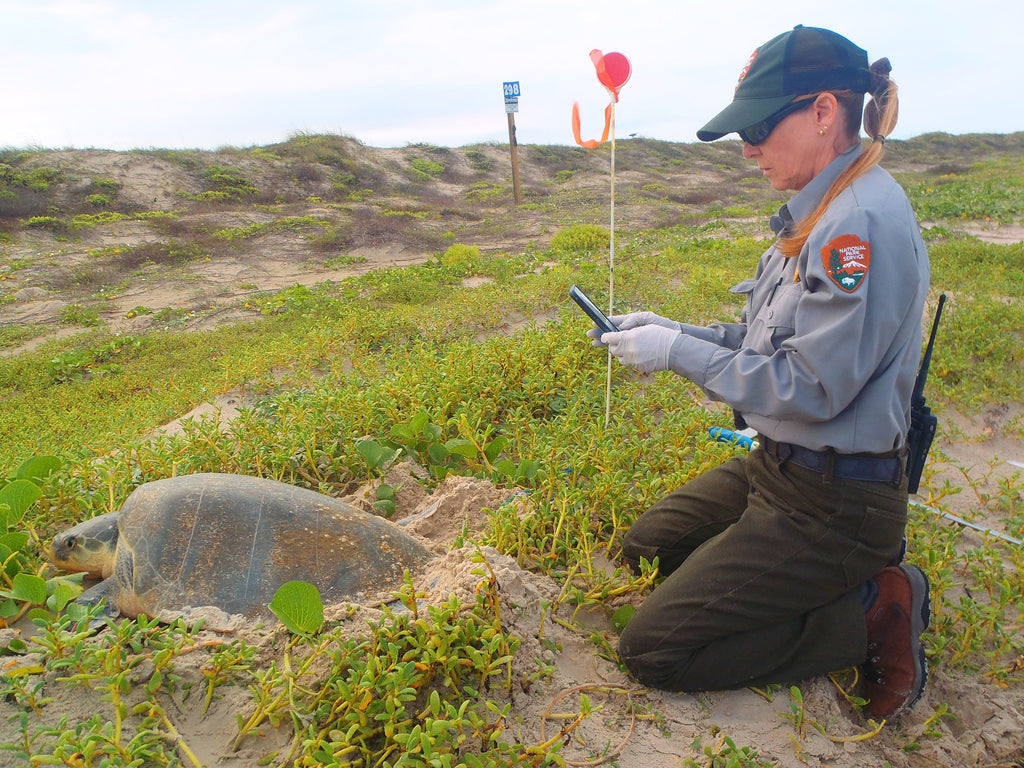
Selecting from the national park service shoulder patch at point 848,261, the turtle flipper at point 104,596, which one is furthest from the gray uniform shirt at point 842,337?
the turtle flipper at point 104,596

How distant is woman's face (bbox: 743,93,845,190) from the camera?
1.67 m

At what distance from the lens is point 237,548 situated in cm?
174

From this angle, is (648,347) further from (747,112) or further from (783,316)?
(747,112)

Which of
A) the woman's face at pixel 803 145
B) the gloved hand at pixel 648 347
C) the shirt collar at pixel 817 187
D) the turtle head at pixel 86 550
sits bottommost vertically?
the turtle head at pixel 86 550

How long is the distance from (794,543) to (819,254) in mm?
815

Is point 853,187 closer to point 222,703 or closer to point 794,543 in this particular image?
point 794,543

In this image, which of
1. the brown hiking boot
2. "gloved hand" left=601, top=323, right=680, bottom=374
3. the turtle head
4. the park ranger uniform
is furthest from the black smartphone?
the turtle head

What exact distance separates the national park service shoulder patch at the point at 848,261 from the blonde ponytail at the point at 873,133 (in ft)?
0.60

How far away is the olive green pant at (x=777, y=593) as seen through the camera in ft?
5.52

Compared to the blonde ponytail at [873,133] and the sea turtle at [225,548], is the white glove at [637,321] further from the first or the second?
the sea turtle at [225,548]

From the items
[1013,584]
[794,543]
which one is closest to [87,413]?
[794,543]

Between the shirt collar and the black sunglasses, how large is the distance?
0.18m

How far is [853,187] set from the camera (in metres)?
1.60

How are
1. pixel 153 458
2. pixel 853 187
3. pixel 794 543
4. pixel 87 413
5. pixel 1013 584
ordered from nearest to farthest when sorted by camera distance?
pixel 853 187, pixel 794 543, pixel 1013 584, pixel 153 458, pixel 87 413
